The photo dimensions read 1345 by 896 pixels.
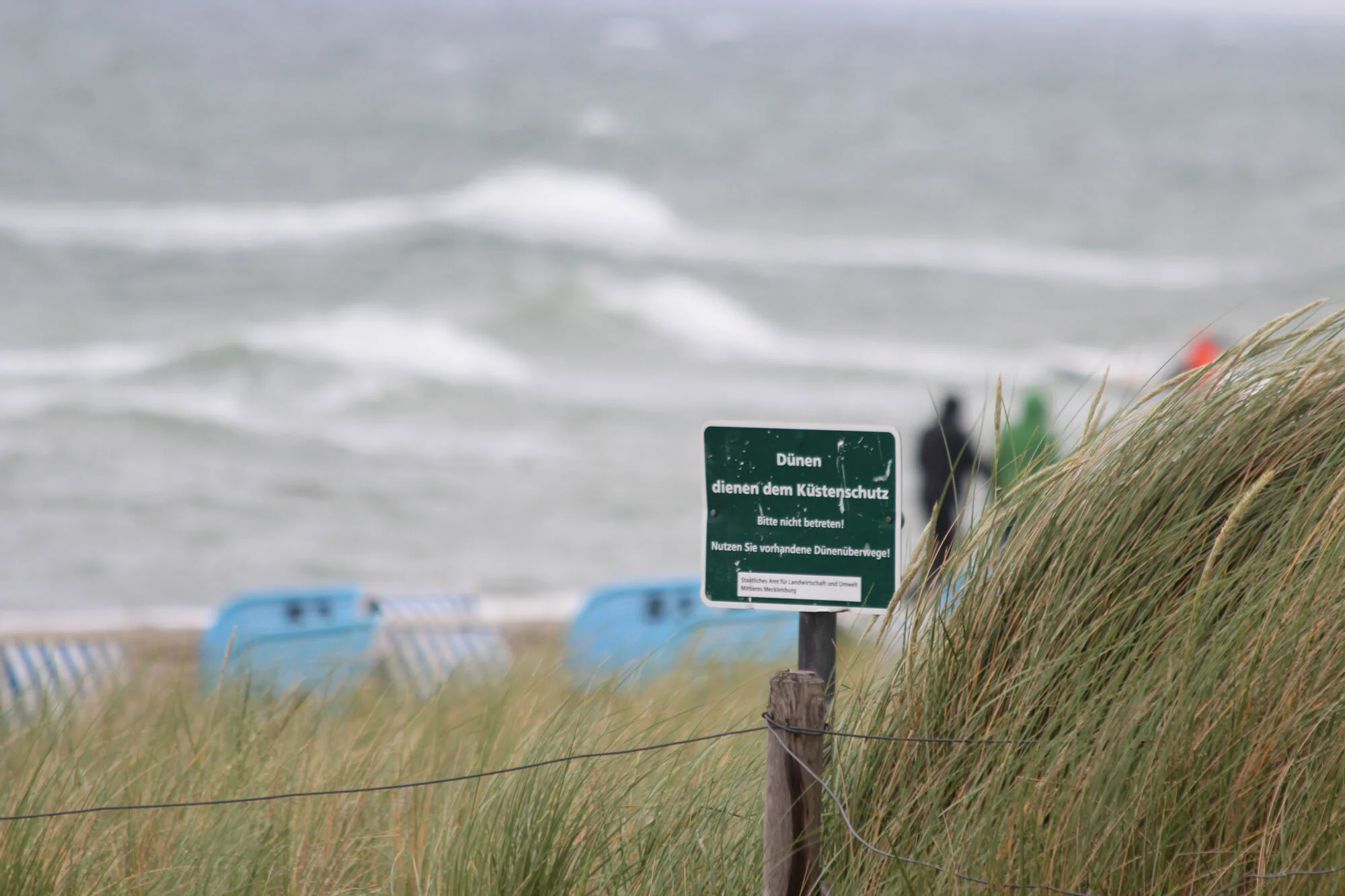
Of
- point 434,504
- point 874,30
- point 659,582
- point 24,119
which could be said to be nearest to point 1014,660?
point 659,582

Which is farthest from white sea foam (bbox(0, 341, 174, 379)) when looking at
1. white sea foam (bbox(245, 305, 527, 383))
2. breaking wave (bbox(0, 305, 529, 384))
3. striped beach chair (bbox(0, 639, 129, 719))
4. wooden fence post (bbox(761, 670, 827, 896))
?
wooden fence post (bbox(761, 670, 827, 896))

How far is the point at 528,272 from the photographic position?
37.6m

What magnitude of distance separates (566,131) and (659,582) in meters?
51.9

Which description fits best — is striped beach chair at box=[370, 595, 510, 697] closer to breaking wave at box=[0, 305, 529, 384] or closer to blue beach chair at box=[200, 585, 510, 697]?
blue beach chair at box=[200, 585, 510, 697]

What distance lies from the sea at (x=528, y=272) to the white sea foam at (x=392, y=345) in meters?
0.16

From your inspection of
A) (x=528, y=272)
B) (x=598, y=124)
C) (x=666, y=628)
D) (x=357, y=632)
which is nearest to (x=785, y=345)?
(x=528, y=272)

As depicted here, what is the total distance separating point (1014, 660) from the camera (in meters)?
2.76

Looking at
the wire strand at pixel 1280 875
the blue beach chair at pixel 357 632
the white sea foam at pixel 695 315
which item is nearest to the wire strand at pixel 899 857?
the wire strand at pixel 1280 875

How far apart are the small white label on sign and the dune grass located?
22 cm

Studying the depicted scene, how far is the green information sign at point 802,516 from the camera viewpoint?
2.69 metres

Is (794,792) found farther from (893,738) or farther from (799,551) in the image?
(799,551)

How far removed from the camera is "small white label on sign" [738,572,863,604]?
272 centimetres

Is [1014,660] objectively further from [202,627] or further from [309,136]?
[309,136]

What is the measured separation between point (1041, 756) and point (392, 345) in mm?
30404
